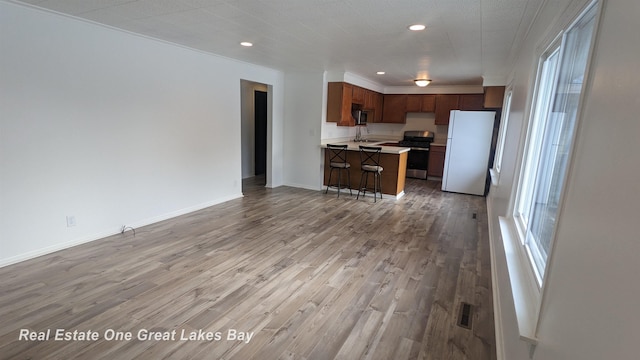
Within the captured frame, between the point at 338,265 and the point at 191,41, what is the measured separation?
3.28 m

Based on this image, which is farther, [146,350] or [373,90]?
[373,90]

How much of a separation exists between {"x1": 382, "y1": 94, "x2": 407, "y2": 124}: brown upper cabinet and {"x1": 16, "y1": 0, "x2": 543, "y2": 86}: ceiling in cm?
355

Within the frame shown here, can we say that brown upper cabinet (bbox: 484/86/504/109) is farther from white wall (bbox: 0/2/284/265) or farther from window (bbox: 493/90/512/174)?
white wall (bbox: 0/2/284/265)

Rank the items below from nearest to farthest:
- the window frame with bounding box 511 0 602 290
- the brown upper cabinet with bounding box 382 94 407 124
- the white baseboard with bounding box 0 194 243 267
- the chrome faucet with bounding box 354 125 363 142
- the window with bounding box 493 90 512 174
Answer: the window frame with bounding box 511 0 602 290
the white baseboard with bounding box 0 194 243 267
the window with bounding box 493 90 512 174
the chrome faucet with bounding box 354 125 363 142
the brown upper cabinet with bounding box 382 94 407 124

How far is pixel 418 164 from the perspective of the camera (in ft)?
26.3

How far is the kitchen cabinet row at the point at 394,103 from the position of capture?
613 cm

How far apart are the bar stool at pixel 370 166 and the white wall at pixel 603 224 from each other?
456 centimetres

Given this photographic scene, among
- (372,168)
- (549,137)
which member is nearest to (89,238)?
(372,168)

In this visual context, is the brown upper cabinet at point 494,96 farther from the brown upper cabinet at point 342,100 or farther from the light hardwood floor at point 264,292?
the light hardwood floor at point 264,292

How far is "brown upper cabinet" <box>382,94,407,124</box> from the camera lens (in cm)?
836

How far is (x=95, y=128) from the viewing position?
11.1 feet

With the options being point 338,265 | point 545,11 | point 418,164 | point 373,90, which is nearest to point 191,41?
point 338,265

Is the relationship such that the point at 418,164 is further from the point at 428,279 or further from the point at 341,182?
the point at 428,279

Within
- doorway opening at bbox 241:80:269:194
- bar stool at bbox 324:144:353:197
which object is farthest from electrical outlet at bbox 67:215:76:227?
bar stool at bbox 324:144:353:197
